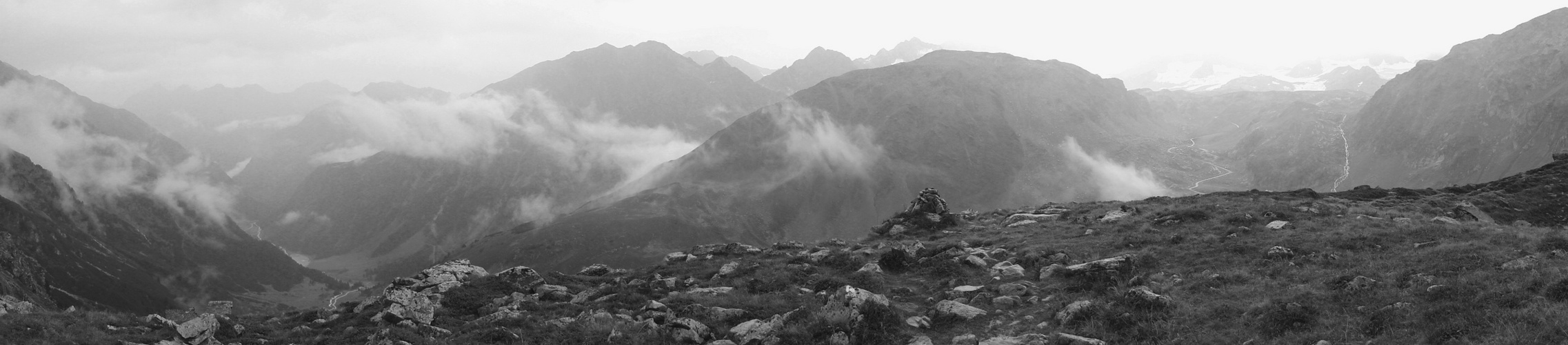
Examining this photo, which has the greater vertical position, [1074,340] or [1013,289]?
[1074,340]

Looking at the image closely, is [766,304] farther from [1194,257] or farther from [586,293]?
[1194,257]

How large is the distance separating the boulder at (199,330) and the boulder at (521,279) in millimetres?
10388

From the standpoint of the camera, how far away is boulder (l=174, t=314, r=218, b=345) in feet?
76.6

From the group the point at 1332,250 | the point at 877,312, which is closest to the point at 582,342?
the point at 877,312

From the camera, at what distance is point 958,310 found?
2389 centimetres

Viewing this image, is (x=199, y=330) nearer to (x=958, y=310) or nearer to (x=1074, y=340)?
(x=958, y=310)

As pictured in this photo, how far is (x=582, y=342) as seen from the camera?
870 inches

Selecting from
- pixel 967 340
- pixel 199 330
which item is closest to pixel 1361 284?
pixel 967 340

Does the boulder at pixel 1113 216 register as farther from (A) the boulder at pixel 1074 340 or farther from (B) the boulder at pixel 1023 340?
(A) the boulder at pixel 1074 340

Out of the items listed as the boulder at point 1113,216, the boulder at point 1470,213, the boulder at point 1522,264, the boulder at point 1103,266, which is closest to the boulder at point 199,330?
the boulder at point 1103,266

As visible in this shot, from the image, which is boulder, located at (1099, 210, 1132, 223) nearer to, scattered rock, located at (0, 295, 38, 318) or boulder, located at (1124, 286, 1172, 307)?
boulder, located at (1124, 286, 1172, 307)

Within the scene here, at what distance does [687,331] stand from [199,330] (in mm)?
16014

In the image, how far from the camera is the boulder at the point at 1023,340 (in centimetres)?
1970

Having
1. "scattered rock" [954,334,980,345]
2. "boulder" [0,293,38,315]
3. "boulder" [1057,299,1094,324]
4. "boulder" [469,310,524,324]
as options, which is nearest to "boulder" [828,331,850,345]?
"scattered rock" [954,334,980,345]
